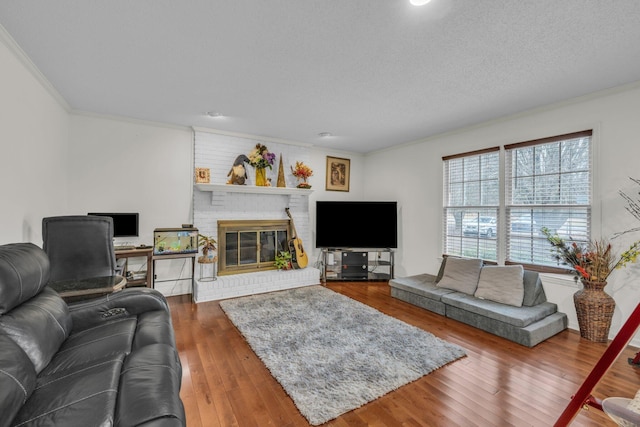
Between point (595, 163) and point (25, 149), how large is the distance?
5.52 metres

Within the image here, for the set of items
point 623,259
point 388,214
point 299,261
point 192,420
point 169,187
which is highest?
point 169,187

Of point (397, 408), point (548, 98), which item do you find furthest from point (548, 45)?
point (397, 408)

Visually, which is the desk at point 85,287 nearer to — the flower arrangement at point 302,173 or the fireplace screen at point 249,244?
the fireplace screen at point 249,244

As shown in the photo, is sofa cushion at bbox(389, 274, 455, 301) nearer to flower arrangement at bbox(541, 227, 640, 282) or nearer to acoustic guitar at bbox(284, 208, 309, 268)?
flower arrangement at bbox(541, 227, 640, 282)

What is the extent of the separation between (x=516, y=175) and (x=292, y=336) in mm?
3428

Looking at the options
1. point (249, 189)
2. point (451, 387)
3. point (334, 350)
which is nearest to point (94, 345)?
point (334, 350)

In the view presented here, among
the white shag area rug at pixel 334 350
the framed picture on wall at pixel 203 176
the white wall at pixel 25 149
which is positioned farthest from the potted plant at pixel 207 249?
the white wall at pixel 25 149

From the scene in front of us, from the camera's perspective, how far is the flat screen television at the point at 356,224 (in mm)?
5156

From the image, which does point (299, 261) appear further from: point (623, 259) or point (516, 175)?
point (623, 259)

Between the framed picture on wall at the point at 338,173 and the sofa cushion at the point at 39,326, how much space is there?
449 cm

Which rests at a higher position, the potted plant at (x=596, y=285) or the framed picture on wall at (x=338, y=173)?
the framed picture on wall at (x=338, y=173)

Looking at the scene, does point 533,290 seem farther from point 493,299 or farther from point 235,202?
point 235,202

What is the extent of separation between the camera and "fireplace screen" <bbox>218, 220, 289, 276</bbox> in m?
4.59

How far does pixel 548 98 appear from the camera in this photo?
3105mm
